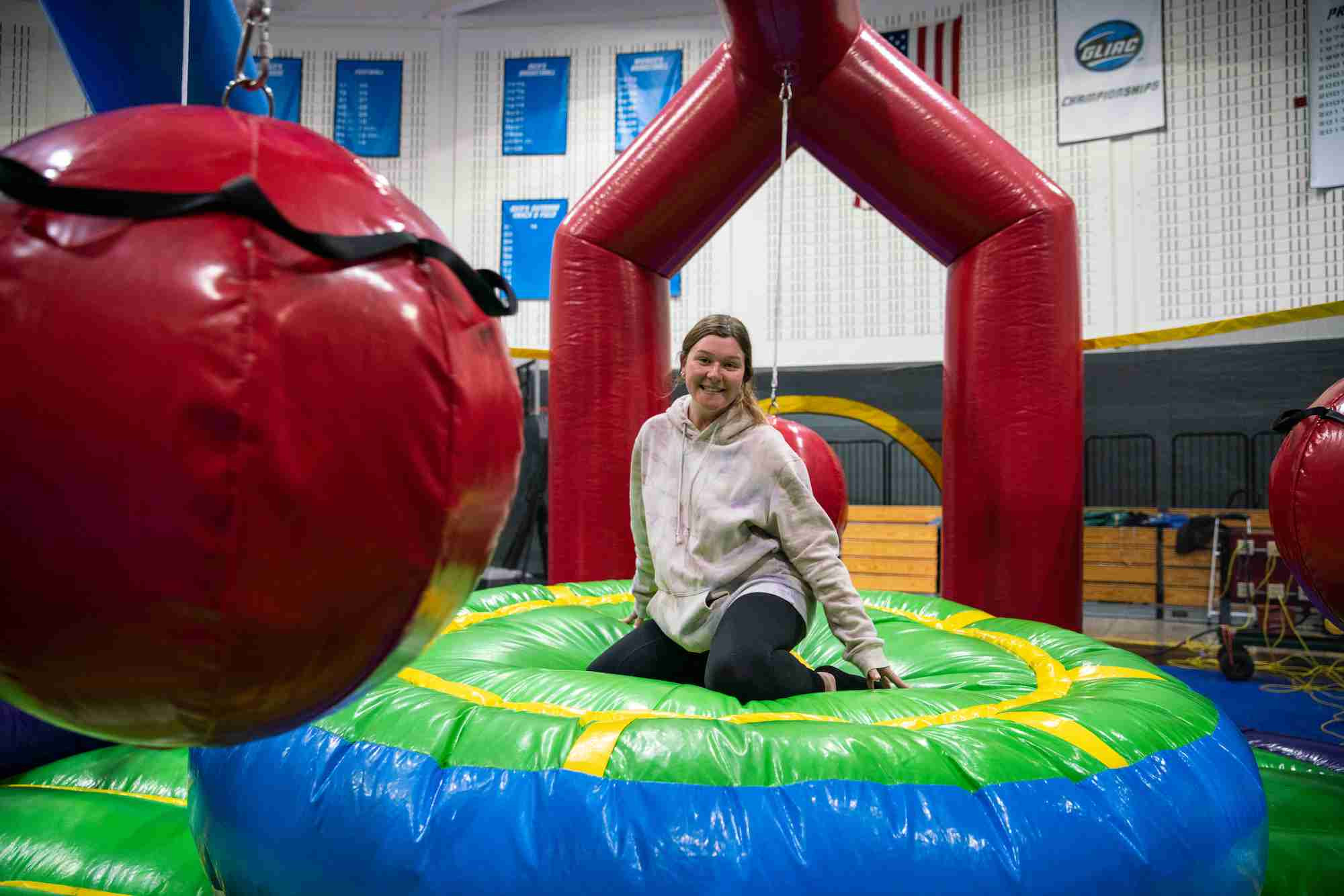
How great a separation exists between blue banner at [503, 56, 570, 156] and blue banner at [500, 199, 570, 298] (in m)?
0.36

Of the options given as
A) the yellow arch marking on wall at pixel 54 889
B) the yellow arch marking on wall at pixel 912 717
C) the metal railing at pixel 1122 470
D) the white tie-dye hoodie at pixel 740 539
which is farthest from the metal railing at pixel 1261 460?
the yellow arch marking on wall at pixel 54 889

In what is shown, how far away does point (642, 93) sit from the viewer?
607 centimetres

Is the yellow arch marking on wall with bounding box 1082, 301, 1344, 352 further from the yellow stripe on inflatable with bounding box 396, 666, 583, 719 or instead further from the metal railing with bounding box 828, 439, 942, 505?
the yellow stripe on inflatable with bounding box 396, 666, 583, 719

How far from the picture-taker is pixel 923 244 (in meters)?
2.82

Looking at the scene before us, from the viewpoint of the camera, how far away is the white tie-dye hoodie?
62.2 inches

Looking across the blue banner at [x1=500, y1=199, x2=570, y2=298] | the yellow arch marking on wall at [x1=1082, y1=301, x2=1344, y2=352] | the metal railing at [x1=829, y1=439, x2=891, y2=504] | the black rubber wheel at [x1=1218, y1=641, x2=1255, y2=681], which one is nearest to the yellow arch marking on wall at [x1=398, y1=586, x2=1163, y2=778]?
the black rubber wheel at [x1=1218, y1=641, x2=1255, y2=681]

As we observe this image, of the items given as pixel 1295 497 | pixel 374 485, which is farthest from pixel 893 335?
pixel 374 485

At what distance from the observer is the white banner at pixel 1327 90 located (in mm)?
4535

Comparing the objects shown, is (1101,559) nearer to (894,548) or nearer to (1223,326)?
(894,548)

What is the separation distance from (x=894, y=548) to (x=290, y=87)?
507 centimetres

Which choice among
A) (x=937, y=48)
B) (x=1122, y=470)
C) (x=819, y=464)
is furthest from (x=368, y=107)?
(x=1122, y=470)

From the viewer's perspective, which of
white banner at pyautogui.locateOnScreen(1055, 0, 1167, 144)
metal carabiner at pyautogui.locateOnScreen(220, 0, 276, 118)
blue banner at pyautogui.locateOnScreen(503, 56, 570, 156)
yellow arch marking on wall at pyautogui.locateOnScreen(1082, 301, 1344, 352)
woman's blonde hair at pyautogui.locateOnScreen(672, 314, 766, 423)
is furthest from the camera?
blue banner at pyautogui.locateOnScreen(503, 56, 570, 156)

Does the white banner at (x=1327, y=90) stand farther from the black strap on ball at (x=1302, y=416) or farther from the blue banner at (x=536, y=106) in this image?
the blue banner at (x=536, y=106)

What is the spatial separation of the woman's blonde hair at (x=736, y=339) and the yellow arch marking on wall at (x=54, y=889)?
1250mm
